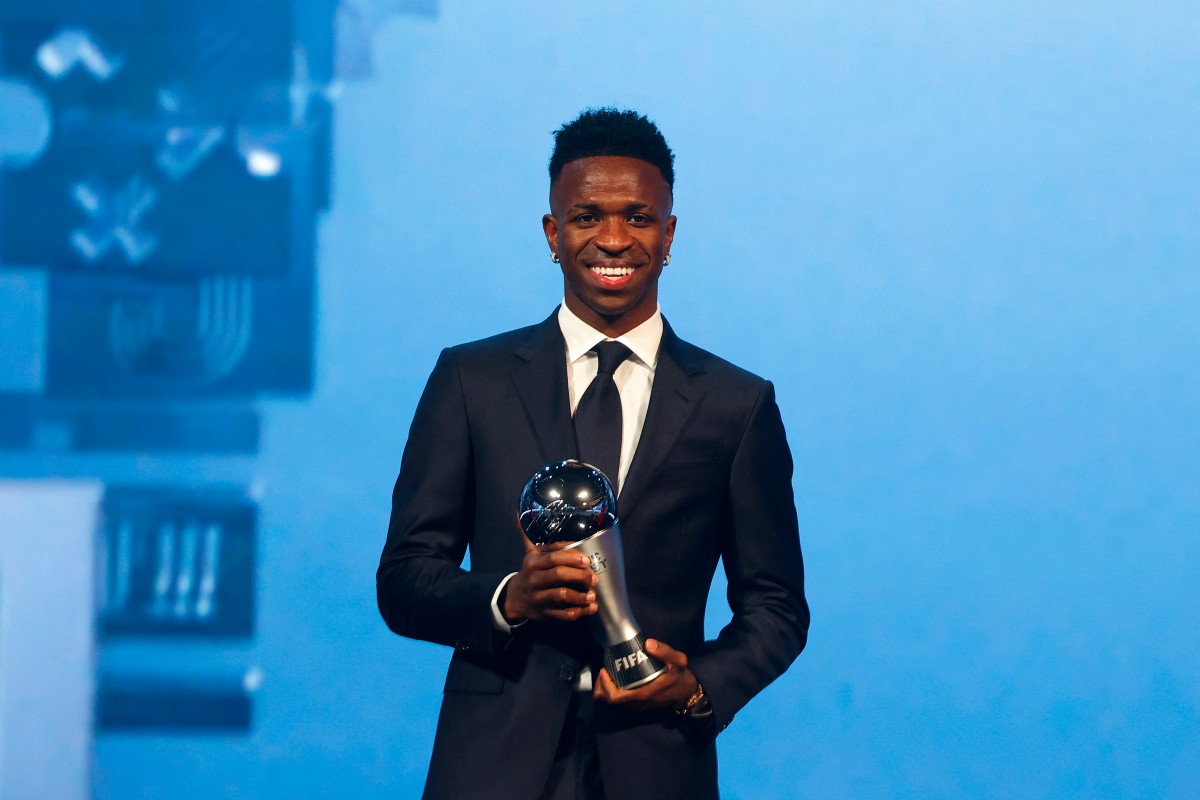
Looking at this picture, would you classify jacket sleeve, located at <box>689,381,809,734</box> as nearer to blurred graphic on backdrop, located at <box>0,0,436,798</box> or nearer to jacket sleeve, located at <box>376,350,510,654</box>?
jacket sleeve, located at <box>376,350,510,654</box>

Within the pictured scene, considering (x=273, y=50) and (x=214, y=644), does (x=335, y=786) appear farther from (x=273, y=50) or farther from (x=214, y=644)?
(x=273, y=50)

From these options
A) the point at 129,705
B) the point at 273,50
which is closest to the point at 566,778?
the point at 129,705

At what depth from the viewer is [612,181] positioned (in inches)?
75.9

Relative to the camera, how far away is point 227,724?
3.21 meters

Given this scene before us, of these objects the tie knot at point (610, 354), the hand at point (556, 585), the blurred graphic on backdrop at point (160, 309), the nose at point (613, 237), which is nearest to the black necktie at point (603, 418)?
the tie knot at point (610, 354)

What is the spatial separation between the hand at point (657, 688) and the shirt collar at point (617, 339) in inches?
17.1

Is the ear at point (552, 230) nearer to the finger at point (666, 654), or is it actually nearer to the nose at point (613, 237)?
the nose at point (613, 237)

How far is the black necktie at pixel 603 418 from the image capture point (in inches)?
72.2

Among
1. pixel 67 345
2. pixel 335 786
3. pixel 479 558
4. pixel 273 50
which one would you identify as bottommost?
pixel 335 786

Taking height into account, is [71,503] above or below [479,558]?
above

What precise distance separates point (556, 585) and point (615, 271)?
52cm

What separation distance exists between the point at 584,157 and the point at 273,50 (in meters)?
1.53

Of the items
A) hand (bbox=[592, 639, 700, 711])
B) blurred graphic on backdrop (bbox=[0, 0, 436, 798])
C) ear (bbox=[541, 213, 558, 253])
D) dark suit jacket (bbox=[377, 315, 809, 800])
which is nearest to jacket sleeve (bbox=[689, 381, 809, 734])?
dark suit jacket (bbox=[377, 315, 809, 800])

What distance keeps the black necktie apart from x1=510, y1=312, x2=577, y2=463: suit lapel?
22 millimetres
